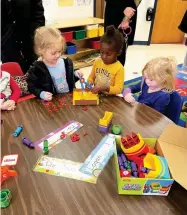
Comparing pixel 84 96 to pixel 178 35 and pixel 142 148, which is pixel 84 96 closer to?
pixel 142 148

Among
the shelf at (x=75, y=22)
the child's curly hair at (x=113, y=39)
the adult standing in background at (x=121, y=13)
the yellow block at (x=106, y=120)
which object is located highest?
the adult standing in background at (x=121, y=13)

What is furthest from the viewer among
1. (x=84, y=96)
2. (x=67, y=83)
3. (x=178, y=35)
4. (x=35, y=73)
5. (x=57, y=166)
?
(x=178, y=35)

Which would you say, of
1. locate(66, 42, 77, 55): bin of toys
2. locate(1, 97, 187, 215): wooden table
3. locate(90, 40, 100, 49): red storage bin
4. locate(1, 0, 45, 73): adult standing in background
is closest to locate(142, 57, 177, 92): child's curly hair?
locate(1, 97, 187, 215): wooden table

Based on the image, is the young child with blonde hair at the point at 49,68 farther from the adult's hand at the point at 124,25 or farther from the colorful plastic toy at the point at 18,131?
the adult's hand at the point at 124,25

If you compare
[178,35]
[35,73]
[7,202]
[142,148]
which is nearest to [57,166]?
[7,202]

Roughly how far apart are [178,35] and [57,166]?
193 inches

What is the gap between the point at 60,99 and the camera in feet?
4.03

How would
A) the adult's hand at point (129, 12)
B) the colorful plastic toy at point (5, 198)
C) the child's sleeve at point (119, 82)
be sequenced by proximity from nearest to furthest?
1. the colorful plastic toy at point (5, 198)
2. the child's sleeve at point (119, 82)
3. the adult's hand at point (129, 12)

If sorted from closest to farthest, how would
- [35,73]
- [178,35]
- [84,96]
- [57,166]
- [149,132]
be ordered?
[57,166] < [149,132] < [84,96] < [35,73] < [178,35]

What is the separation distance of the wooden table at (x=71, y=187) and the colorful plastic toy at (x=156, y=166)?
7cm

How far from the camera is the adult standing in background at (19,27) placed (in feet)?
5.43

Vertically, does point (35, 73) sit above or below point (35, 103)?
above

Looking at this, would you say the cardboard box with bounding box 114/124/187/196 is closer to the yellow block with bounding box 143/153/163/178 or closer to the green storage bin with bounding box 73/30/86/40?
the yellow block with bounding box 143/153/163/178

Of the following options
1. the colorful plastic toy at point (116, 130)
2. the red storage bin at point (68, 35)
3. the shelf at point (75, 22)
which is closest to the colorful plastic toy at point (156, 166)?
the colorful plastic toy at point (116, 130)
